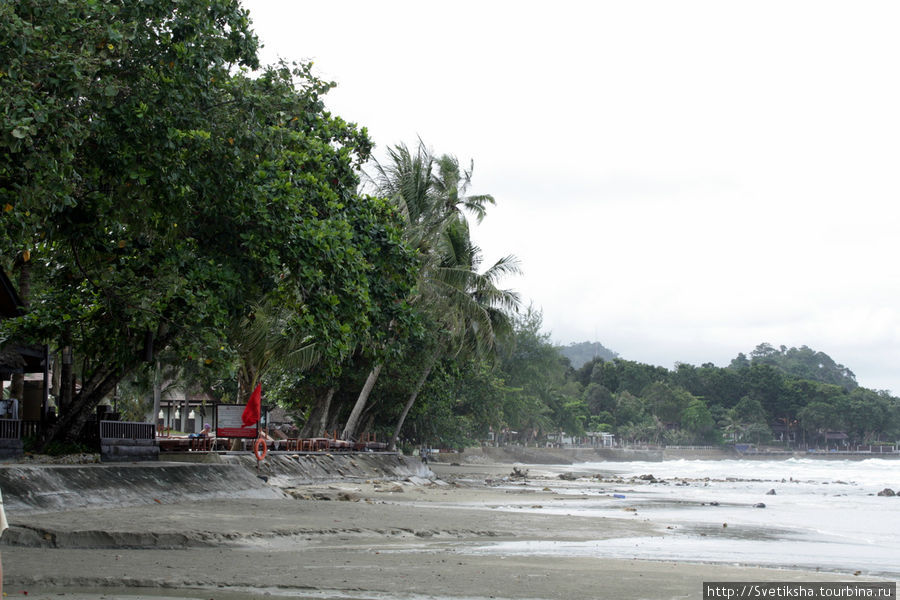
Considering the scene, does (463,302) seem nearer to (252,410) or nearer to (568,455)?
(252,410)

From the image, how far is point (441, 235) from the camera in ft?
104

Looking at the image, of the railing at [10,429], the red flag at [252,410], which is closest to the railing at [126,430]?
the railing at [10,429]

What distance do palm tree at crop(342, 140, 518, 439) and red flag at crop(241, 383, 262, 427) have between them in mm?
9471

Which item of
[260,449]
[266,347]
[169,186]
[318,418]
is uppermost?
[169,186]

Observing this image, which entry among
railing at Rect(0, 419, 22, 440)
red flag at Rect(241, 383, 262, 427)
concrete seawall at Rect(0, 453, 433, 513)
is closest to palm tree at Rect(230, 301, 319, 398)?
red flag at Rect(241, 383, 262, 427)

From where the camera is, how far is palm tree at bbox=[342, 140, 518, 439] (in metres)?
31.4

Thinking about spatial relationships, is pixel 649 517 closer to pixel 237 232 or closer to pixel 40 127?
pixel 237 232

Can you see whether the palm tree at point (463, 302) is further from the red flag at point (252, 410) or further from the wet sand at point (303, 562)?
the wet sand at point (303, 562)

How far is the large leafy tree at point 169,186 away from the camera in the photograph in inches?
357

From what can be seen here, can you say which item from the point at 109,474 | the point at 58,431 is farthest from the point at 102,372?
the point at 109,474

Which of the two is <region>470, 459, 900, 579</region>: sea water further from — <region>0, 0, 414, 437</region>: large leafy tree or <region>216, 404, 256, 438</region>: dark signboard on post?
<region>216, 404, 256, 438</region>: dark signboard on post

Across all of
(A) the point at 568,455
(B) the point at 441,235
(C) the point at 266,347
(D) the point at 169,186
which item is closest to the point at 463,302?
(B) the point at 441,235

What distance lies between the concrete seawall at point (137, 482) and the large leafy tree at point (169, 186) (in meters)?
2.05

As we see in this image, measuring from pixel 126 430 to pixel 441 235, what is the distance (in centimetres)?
1657
